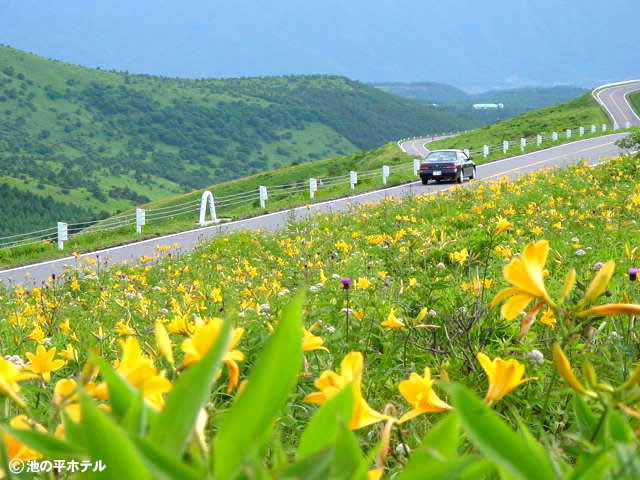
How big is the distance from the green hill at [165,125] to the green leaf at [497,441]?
4444 inches

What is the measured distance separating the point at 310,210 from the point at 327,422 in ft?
61.0

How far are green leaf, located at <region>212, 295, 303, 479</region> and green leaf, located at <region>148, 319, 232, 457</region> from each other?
1.5 inches

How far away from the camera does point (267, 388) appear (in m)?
0.60

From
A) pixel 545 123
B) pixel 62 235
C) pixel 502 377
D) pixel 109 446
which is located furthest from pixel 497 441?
pixel 545 123

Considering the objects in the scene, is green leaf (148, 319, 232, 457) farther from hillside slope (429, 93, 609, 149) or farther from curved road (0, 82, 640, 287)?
hillside slope (429, 93, 609, 149)

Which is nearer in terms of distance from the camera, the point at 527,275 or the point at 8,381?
the point at 8,381

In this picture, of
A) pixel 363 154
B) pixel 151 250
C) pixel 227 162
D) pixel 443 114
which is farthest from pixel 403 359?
pixel 443 114

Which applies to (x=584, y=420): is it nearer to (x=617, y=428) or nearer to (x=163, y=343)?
(x=617, y=428)

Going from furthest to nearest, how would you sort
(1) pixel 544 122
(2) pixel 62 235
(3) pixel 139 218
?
(1) pixel 544 122
(3) pixel 139 218
(2) pixel 62 235

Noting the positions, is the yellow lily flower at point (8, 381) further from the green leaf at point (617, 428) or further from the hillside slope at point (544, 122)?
the hillside slope at point (544, 122)

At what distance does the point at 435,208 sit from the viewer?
436 inches

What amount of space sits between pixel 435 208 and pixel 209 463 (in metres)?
10.7

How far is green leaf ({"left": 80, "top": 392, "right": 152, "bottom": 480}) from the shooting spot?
481 millimetres
